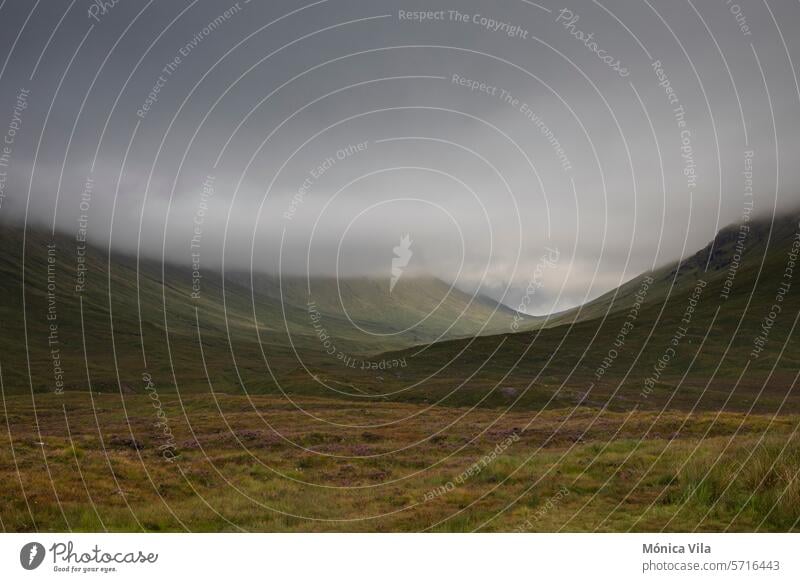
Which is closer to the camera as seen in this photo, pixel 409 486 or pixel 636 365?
pixel 409 486

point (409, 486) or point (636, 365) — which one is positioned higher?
point (409, 486)

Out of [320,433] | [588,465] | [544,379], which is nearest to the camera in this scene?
[588,465]

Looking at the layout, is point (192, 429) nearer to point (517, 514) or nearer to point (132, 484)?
point (132, 484)

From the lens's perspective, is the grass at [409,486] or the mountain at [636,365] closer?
the grass at [409,486]

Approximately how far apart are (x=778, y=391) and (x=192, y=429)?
108098mm

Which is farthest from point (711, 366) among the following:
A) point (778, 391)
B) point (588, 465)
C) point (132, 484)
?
point (132, 484)

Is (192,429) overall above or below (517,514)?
below

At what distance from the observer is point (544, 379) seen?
4451 inches

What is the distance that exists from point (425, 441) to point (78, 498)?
63.9 ft

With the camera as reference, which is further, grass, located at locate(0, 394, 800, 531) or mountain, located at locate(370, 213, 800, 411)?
mountain, located at locate(370, 213, 800, 411)

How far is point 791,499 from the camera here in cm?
1220

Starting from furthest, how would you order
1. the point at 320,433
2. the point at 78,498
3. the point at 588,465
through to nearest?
the point at 320,433 → the point at 588,465 → the point at 78,498

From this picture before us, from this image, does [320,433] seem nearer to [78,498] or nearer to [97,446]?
[97,446]
